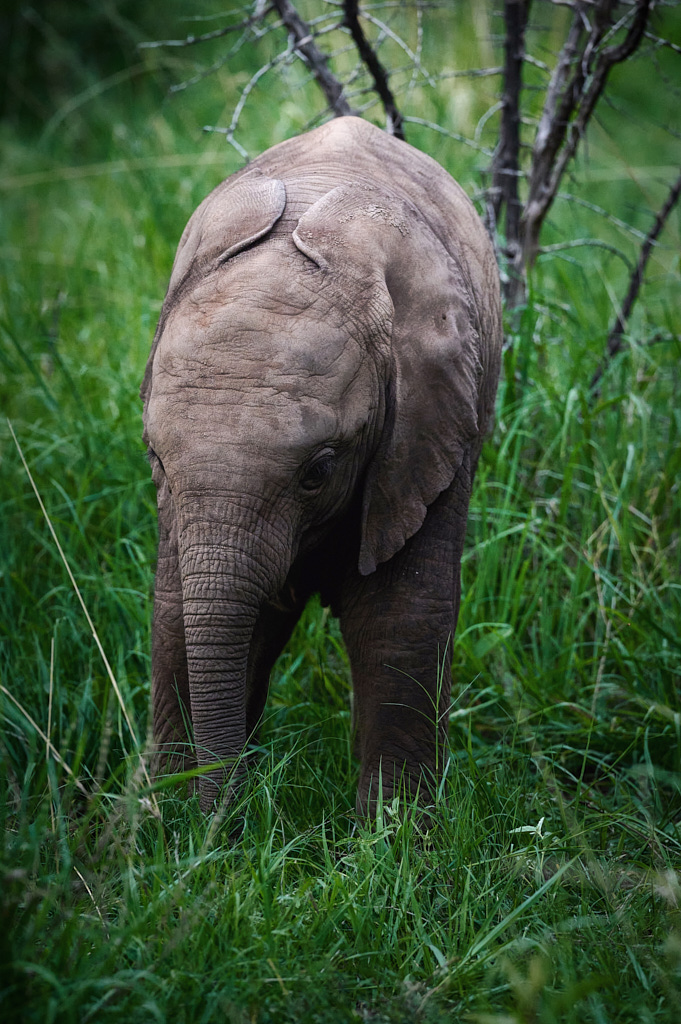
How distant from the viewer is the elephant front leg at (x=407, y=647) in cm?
287

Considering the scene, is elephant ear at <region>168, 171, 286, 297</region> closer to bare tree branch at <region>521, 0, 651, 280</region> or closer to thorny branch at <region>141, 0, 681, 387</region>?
thorny branch at <region>141, 0, 681, 387</region>

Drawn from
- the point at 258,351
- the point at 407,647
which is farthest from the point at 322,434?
the point at 407,647

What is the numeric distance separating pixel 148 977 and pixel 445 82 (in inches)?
265

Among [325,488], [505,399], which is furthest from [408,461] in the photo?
[505,399]

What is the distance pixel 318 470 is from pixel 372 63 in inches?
91.1

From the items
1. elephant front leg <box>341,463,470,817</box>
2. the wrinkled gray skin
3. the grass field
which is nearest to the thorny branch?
the grass field

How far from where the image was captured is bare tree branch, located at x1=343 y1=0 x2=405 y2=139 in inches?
155

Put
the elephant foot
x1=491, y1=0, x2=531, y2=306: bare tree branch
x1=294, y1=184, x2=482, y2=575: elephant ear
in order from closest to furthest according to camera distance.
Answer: x1=294, y1=184, x2=482, y2=575: elephant ear
the elephant foot
x1=491, y1=0, x2=531, y2=306: bare tree branch

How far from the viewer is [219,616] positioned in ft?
7.90

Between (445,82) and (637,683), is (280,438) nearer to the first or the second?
(637,683)

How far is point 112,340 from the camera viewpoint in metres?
5.41

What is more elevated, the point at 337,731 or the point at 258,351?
the point at 258,351

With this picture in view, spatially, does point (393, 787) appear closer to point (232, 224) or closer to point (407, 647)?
point (407, 647)

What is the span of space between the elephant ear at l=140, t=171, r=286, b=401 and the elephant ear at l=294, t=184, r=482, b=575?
109mm
